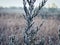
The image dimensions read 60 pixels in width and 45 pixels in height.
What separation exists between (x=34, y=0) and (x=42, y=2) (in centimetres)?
21

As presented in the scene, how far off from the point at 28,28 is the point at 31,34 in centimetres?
19

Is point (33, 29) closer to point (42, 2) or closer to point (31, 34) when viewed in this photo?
point (31, 34)

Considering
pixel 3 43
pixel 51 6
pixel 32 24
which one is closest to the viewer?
pixel 32 24

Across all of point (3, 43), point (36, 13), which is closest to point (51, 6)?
point (3, 43)

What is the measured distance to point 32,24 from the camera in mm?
5328

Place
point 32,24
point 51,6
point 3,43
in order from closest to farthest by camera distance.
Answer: point 32,24
point 3,43
point 51,6

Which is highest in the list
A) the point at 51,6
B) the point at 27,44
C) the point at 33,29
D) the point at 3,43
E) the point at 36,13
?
the point at 36,13

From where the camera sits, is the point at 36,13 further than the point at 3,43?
No

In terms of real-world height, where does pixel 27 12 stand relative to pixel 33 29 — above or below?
above

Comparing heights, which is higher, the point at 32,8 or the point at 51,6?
the point at 32,8

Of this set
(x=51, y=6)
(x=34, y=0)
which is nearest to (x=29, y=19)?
(x=34, y=0)

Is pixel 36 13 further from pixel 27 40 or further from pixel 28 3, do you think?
pixel 27 40

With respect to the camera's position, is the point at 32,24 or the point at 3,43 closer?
the point at 32,24

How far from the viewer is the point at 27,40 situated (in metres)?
5.46
